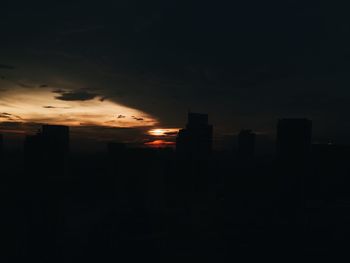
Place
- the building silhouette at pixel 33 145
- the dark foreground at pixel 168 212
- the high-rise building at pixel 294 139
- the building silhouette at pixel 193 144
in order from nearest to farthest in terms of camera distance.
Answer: the dark foreground at pixel 168 212 → the building silhouette at pixel 33 145 → the high-rise building at pixel 294 139 → the building silhouette at pixel 193 144

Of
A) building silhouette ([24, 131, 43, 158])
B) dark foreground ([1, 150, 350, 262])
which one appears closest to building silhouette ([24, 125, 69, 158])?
building silhouette ([24, 131, 43, 158])

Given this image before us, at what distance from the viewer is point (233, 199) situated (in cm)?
13675

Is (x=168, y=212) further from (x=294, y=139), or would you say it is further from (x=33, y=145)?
(x=294, y=139)

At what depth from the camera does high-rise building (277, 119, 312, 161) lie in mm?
159625

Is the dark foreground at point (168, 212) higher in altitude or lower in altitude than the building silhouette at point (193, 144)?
lower

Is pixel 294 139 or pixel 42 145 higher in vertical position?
pixel 294 139

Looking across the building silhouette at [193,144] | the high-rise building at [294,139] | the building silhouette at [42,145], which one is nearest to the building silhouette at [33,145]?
the building silhouette at [42,145]

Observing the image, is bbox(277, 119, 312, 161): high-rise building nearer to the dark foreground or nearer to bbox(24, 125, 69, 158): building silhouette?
the dark foreground

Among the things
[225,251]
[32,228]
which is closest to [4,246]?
[32,228]

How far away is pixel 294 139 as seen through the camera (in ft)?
529

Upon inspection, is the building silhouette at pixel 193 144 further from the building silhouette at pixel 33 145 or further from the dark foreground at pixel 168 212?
the building silhouette at pixel 33 145

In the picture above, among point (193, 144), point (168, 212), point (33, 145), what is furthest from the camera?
point (193, 144)

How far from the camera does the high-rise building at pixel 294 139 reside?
15962 cm

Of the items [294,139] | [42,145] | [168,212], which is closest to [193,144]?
[294,139]
